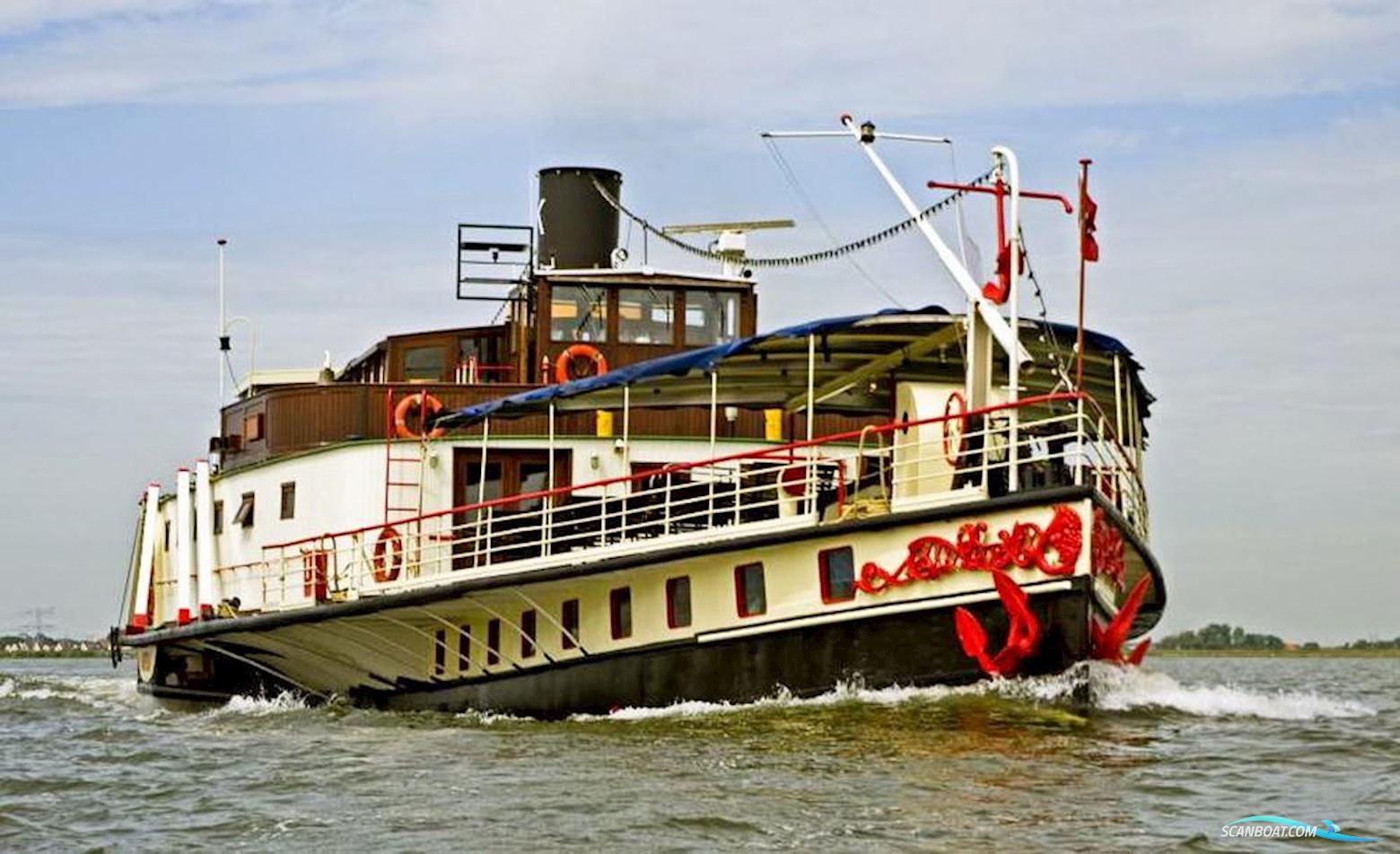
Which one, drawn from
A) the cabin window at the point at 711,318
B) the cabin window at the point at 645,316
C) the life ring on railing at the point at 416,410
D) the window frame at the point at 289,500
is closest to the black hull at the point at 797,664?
the life ring on railing at the point at 416,410

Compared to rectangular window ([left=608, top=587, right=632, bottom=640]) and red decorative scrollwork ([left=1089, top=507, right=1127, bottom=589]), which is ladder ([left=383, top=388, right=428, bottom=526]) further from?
red decorative scrollwork ([left=1089, top=507, right=1127, bottom=589])

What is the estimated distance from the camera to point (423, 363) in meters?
28.4

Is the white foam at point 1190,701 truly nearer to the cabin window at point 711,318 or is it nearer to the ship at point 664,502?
the ship at point 664,502

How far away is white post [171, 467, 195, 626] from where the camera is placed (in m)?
28.5

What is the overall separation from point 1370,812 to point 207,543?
1755cm

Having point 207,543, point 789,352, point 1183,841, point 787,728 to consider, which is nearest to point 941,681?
point 787,728

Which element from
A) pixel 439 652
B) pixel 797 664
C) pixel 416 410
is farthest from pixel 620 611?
pixel 416 410

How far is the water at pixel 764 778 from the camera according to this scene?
13.7 metres

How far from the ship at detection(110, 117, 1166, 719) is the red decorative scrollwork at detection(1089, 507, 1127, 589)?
0.06 m

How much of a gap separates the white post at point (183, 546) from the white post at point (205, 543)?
245mm

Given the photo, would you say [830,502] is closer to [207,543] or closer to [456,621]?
[456,621]

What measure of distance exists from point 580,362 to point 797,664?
8.08m

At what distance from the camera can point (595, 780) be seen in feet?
52.4

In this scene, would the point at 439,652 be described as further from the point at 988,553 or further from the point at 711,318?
the point at 988,553
